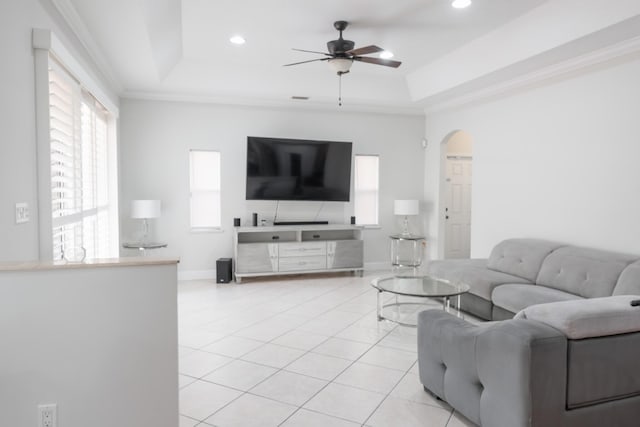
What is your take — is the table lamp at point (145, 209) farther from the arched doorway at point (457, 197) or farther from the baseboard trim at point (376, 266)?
the arched doorway at point (457, 197)

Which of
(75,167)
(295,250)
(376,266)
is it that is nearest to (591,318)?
(75,167)

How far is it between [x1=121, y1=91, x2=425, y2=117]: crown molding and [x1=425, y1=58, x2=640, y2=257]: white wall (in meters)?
1.16

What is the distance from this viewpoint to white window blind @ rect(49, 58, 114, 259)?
10.2 feet

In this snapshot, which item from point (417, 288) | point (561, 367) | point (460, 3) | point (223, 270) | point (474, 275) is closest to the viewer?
point (561, 367)

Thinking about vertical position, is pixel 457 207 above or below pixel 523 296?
above

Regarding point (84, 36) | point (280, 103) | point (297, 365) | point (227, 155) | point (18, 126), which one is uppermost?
point (280, 103)

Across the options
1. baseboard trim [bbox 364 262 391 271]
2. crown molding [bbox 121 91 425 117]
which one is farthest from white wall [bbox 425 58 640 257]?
baseboard trim [bbox 364 262 391 271]

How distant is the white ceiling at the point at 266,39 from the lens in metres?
3.81

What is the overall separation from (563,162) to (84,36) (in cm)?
493

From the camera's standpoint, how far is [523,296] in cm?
386

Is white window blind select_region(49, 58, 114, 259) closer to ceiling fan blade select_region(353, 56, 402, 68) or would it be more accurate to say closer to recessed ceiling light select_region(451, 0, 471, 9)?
ceiling fan blade select_region(353, 56, 402, 68)

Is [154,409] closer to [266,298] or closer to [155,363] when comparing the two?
[155,363]

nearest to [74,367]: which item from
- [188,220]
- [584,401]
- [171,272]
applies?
[171,272]

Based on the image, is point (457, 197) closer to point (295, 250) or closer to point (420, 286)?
point (295, 250)
